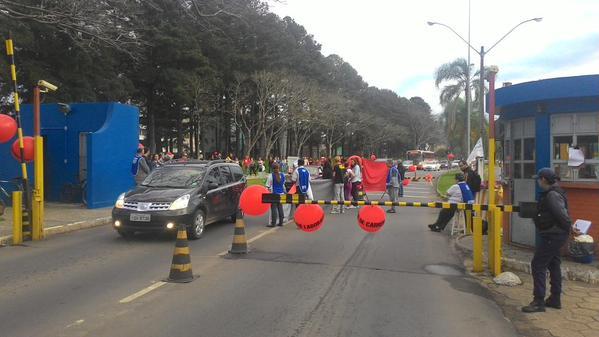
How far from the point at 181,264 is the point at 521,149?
6698 millimetres

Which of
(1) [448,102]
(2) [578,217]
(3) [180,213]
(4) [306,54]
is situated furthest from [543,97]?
(4) [306,54]

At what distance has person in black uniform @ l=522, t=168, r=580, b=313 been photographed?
5969 millimetres

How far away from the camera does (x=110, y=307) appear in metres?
5.80

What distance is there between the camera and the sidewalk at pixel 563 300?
5.41 m

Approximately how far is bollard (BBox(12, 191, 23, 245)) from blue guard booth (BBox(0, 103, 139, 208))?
18.9ft

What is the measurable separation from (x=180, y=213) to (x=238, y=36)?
42.1m

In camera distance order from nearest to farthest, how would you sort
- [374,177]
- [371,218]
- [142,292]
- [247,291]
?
[142,292], [247,291], [371,218], [374,177]

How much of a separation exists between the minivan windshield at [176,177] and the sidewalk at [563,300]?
585cm

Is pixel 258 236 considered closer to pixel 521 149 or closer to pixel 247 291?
pixel 247 291

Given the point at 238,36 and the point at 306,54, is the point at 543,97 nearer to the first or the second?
the point at 238,36

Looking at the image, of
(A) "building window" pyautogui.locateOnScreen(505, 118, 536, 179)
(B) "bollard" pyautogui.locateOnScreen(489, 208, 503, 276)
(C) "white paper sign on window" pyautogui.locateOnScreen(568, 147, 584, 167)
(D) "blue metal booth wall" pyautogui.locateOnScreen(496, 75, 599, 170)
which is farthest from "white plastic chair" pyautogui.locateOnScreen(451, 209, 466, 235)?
(B) "bollard" pyautogui.locateOnScreen(489, 208, 503, 276)

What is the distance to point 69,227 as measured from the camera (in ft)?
39.3

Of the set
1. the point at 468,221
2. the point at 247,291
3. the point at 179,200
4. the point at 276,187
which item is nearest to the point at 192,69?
the point at 276,187

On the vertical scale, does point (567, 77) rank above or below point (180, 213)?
above
